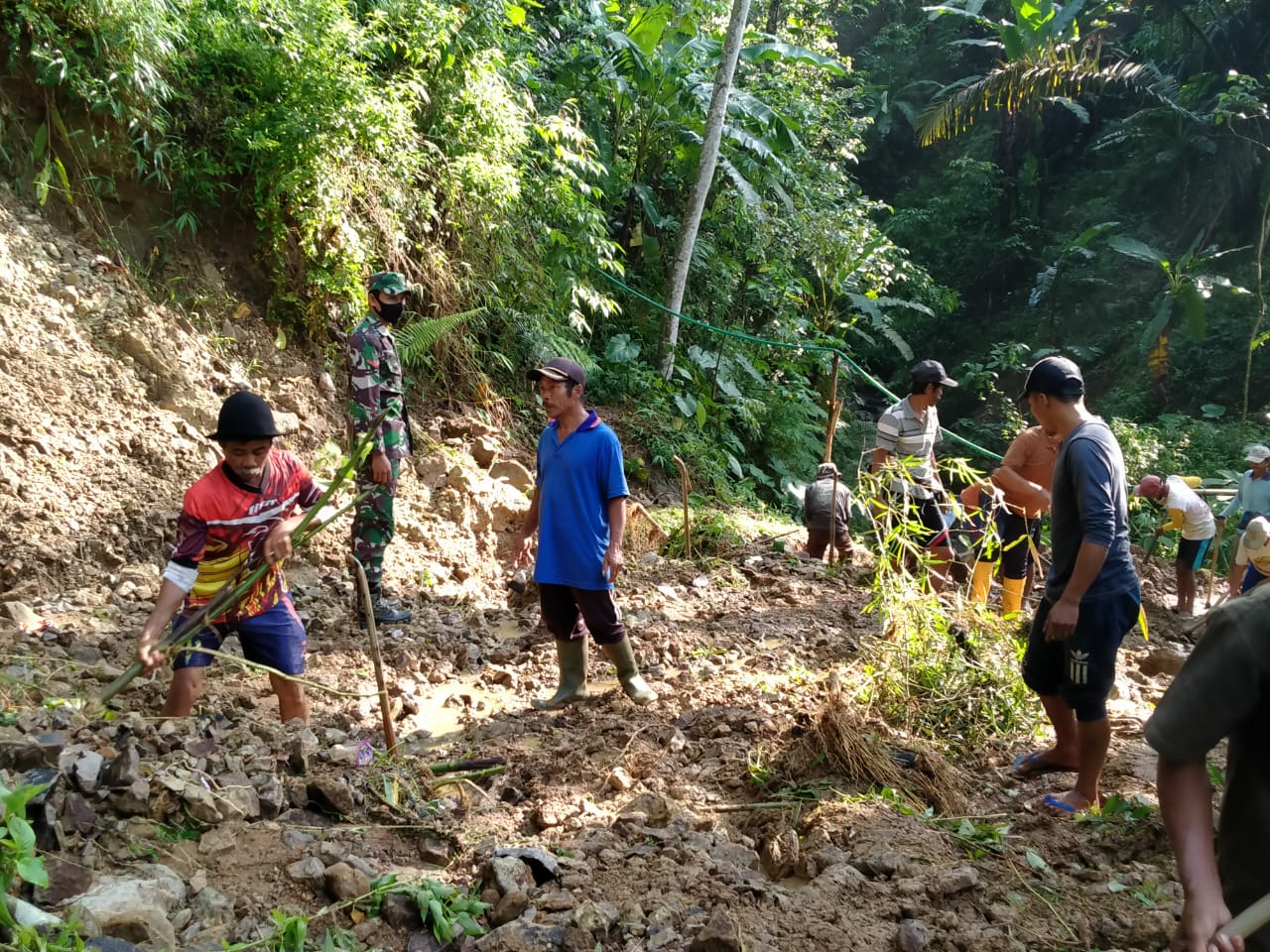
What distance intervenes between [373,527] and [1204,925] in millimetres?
4830

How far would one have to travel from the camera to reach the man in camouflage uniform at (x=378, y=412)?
531 centimetres

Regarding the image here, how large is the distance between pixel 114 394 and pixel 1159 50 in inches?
871

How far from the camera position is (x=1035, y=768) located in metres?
4.00

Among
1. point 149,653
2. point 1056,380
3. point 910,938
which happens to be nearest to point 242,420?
point 149,653

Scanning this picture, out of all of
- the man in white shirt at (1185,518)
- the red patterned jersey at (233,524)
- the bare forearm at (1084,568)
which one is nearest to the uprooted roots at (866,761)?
the bare forearm at (1084,568)

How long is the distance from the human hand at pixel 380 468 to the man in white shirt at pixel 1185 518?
264 inches

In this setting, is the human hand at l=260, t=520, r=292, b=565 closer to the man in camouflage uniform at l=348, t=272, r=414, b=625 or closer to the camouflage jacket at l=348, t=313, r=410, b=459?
the man in camouflage uniform at l=348, t=272, r=414, b=625

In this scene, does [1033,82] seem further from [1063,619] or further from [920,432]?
[1063,619]

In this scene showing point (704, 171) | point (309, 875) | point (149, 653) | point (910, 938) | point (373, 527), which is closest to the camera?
point (910, 938)

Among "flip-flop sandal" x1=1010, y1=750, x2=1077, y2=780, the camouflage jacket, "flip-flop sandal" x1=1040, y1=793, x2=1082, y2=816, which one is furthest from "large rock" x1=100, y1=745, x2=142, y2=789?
"flip-flop sandal" x1=1010, y1=750, x2=1077, y2=780

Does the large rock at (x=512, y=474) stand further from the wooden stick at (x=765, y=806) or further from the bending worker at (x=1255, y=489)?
the bending worker at (x=1255, y=489)

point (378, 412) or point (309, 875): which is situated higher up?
point (378, 412)

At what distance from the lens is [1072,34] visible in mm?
18891

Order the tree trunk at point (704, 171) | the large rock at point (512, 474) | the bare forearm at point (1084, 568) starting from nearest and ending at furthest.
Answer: the bare forearm at point (1084, 568) → the large rock at point (512, 474) → the tree trunk at point (704, 171)
